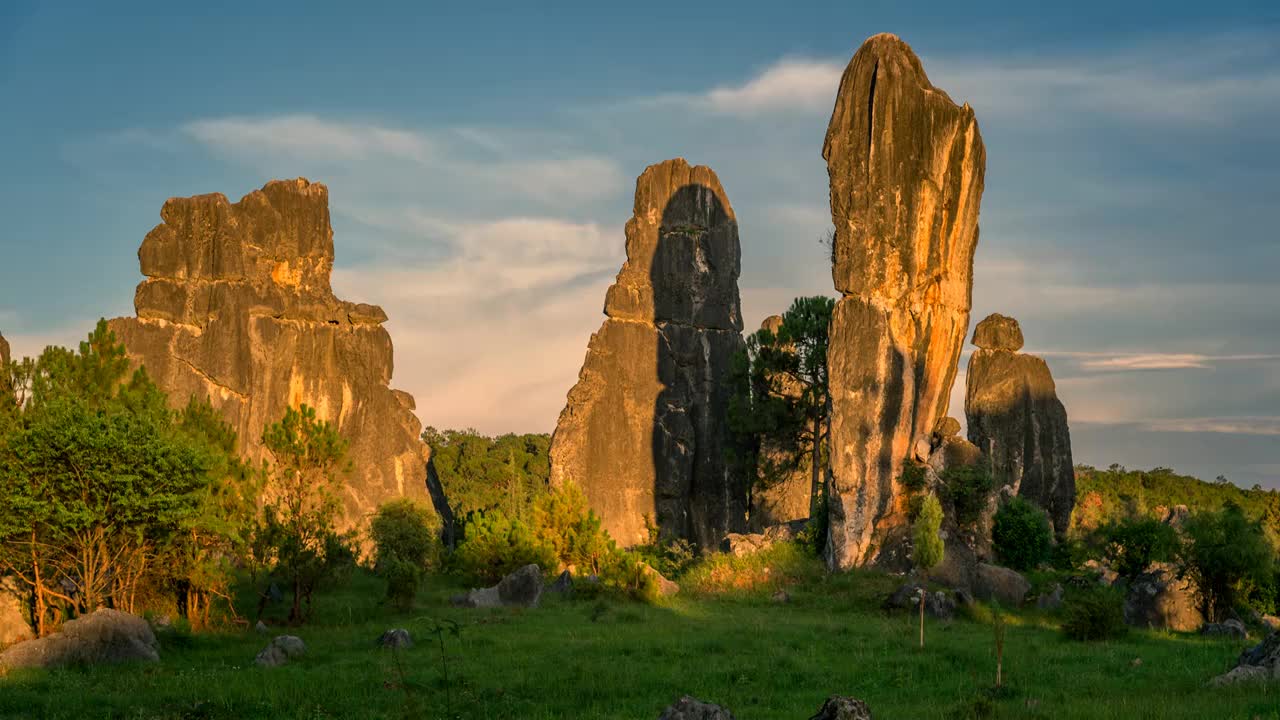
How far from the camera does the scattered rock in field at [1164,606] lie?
27578 mm

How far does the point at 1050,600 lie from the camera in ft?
102

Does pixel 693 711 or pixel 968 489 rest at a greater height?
pixel 968 489

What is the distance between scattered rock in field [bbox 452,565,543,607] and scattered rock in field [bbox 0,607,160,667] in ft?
39.3

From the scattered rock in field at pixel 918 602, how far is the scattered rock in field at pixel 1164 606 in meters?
4.24

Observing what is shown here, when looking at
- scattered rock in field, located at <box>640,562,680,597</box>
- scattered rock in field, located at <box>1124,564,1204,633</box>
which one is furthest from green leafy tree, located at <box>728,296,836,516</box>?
scattered rock in field, located at <box>1124,564,1204,633</box>

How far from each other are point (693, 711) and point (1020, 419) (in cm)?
3805

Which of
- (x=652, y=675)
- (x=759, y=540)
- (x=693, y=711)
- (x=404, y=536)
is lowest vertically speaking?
(x=652, y=675)

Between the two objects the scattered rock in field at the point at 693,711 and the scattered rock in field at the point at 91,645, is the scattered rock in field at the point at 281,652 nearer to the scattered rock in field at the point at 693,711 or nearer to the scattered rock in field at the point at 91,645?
the scattered rock in field at the point at 91,645

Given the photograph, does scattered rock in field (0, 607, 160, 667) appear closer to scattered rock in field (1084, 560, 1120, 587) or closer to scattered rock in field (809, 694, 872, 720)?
scattered rock in field (809, 694, 872, 720)

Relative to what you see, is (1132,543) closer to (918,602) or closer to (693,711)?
(918,602)

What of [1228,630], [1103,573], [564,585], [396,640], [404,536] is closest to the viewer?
[396,640]

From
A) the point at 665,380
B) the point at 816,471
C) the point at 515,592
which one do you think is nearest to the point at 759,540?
the point at 816,471

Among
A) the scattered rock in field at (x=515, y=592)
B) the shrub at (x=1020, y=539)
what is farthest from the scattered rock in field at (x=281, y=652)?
the shrub at (x=1020, y=539)

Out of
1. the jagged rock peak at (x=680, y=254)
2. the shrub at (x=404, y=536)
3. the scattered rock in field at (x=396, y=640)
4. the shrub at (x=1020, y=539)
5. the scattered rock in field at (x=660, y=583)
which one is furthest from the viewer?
the jagged rock peak at (x=680, y=254)
